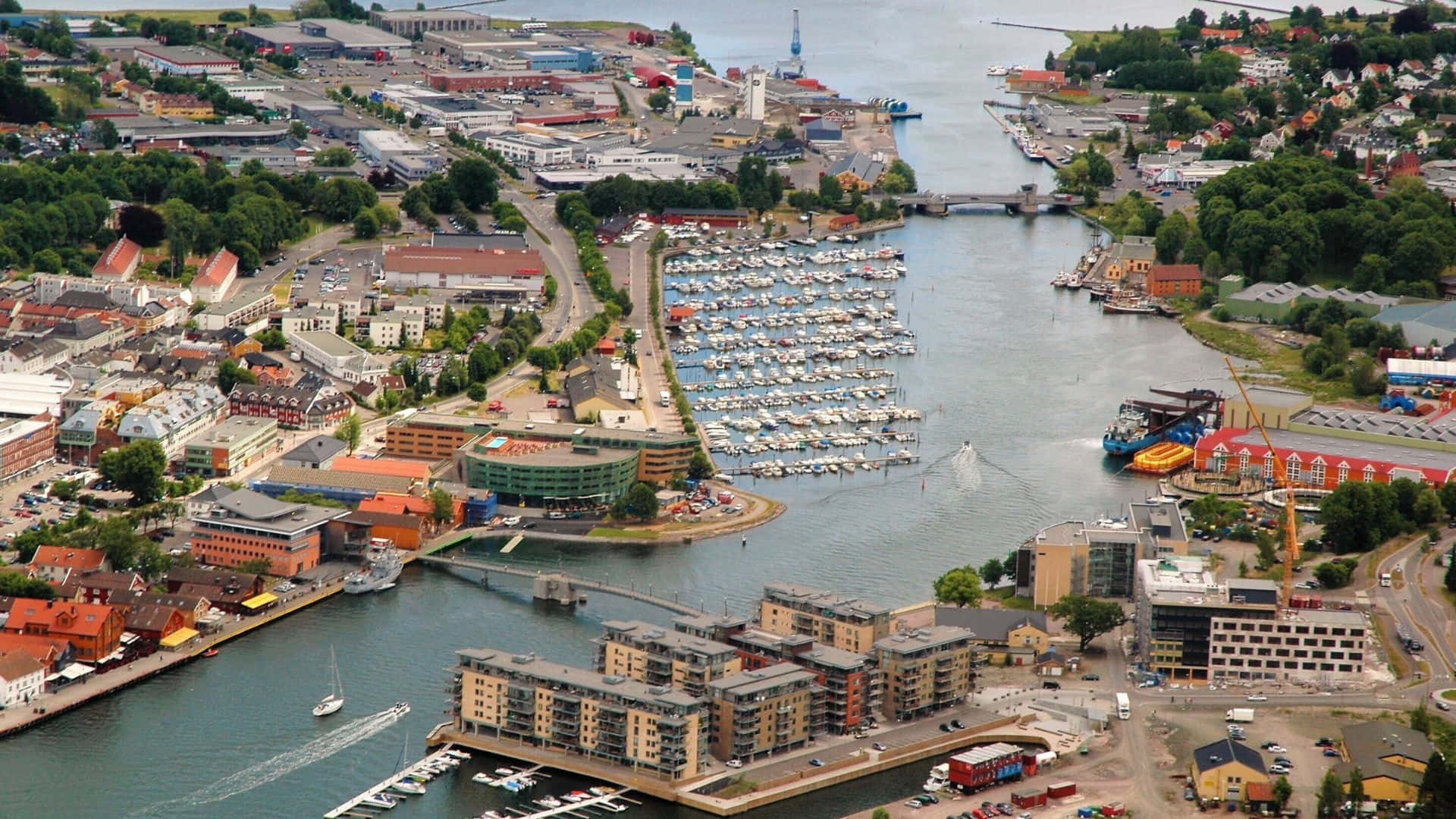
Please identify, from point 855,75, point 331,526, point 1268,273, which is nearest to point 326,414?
point 331,526

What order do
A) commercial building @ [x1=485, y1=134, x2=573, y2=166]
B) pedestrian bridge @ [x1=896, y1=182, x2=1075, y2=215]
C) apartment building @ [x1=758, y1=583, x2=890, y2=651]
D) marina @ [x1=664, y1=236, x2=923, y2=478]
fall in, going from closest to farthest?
apartment building @ [x1=758, y1=583, x2=890, y2=651], marina @ [x1=664, y1=236, x2=923, y2=478], pedestrian bridge @ [x1=896, y1=182, x2=1075, y2=215], commercial building @ [x1=485, y1=134, x2=573, y2=166]

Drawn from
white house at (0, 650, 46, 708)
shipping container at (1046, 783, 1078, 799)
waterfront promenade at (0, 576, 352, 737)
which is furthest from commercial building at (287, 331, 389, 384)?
shipping container at (1046, 783, 1078, 799)

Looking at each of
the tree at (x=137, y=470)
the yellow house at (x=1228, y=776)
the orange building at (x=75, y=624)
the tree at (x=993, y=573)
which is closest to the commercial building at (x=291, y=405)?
the tree at (x=137, y=470)

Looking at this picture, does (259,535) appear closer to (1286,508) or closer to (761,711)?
(761,711)

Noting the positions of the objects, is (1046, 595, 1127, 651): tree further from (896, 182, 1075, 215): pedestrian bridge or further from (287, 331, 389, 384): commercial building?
(896, 182, 1075, 215): pedestrian bridge

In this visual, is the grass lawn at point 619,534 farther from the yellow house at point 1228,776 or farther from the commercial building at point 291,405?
the yellow house at point 1228,776

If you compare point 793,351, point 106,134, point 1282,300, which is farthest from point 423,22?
point 1282,300
